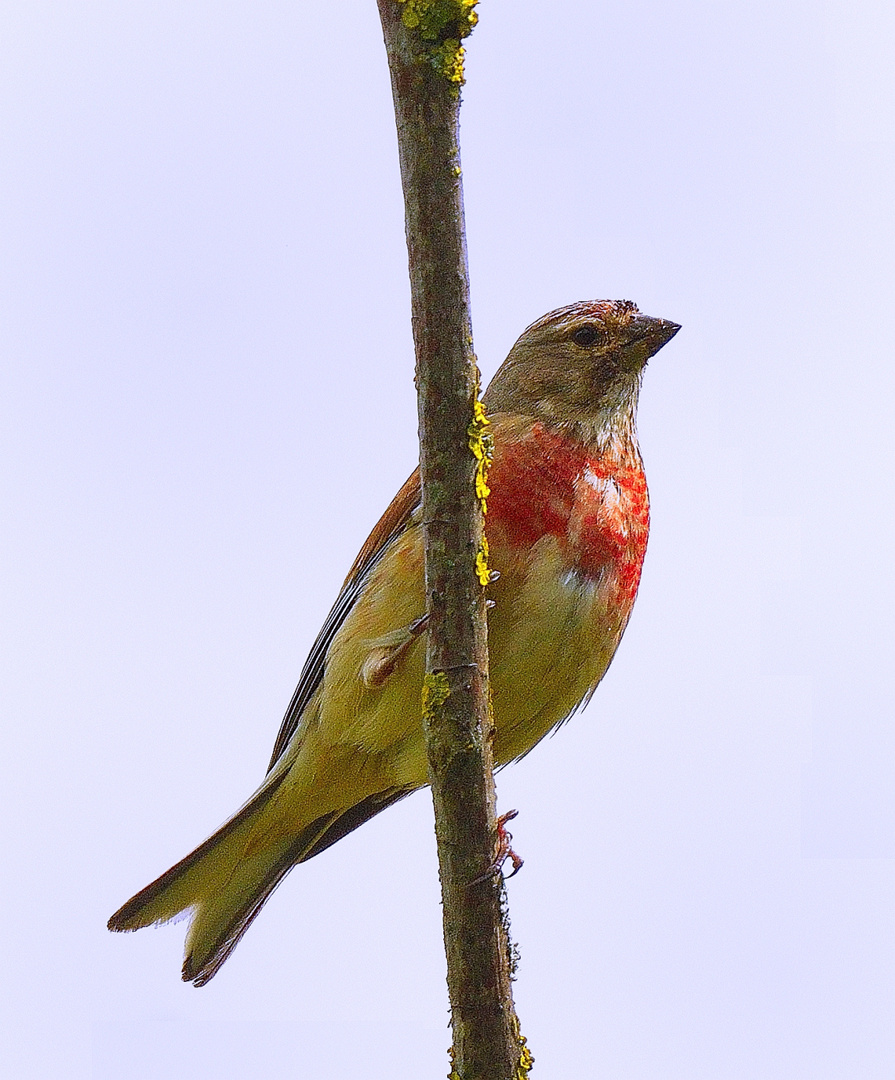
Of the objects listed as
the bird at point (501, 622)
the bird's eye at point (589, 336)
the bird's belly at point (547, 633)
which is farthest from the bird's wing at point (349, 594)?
the bird's eye at point (589, 336)

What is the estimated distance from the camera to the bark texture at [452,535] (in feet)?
11.5

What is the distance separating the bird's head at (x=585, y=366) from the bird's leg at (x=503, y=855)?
2.09 m

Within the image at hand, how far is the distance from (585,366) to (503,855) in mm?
2748

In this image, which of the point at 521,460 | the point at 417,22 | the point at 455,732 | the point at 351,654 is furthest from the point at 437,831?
the point at 417,22

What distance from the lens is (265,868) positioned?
245 inches

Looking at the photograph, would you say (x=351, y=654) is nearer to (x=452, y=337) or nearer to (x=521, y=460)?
(x=521, y=460)

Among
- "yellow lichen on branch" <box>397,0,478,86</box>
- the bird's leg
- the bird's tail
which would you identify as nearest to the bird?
the bird's tail

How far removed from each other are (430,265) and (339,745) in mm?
2644

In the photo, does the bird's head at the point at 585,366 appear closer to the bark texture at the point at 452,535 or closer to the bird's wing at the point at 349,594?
the bird's wing at the point at 349,594

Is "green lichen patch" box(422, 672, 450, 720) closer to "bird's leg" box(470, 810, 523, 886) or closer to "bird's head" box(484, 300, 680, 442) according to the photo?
"bird's leg" box(470, 810, 523, 886)

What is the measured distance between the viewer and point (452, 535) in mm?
3910

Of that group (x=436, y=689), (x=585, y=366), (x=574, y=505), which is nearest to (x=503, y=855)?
(x=436, y=689)

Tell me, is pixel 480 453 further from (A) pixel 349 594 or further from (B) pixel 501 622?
(A) pixel 349 594

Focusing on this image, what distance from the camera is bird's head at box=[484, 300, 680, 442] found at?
20.1 feet
